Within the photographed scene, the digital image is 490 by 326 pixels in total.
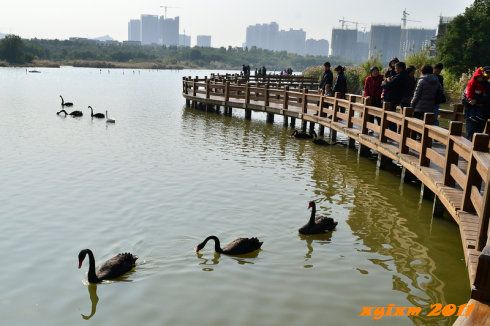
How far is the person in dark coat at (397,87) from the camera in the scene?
48.8 ft

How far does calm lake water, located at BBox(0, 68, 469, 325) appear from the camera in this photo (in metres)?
7.56

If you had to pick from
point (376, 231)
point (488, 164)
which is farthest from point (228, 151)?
point (488, 164)

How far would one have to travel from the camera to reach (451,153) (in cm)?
1041

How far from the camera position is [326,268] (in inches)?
351

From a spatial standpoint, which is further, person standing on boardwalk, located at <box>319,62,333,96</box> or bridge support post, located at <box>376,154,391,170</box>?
person standing on boardwalk, located at <box>319,62,333,96</box>

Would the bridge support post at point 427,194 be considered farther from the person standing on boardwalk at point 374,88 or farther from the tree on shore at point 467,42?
the tree on shore at point 467,42

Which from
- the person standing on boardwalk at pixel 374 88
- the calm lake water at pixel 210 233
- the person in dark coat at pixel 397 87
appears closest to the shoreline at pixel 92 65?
the calm lake water at pixel 210 233

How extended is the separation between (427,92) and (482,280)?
10.2 m

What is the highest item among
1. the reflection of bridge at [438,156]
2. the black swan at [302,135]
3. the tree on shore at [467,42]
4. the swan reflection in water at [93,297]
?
the tree on shore at [467,42]

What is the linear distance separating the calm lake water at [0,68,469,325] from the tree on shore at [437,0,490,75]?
28989 mm

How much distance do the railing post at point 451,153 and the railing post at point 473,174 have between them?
1.66 metres

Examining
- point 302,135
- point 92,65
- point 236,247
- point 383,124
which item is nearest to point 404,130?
point 383,124

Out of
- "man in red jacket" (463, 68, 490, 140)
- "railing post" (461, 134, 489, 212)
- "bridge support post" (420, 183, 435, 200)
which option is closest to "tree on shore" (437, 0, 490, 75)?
"bridge support post" (420, 183, 435, 200)

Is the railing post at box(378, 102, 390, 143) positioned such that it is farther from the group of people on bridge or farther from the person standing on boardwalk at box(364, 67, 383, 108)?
the person standing on boardwalk at box(364, 67, 383, 108)
